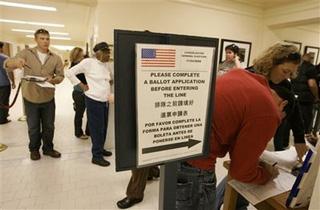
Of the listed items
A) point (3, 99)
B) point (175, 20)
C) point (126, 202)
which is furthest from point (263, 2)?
point (3, 99)

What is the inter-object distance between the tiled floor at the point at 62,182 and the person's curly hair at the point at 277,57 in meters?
1.42

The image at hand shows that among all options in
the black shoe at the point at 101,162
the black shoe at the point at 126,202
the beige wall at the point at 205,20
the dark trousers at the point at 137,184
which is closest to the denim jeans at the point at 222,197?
the dark trousers at the point at 137,184

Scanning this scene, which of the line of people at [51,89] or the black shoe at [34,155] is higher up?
the line of people at [51,89]

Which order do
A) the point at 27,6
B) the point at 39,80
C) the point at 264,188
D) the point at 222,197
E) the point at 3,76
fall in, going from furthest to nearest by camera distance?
the point at 27,6
the point at 3,76
the point at 39,80
the point at 222,197
the point at 264,188

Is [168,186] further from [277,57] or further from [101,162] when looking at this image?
[101,162]

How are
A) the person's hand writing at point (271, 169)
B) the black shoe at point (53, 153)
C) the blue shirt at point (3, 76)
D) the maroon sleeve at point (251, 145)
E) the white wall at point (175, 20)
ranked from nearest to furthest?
the maroon sleeve at point (251, 145)
the person's hand writing at point (271, 169)
the black shoe at point (53, 153)
the white wall at point (175, 20)
the blue shirt at point (3, 76)

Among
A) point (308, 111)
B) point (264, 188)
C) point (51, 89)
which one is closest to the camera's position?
point (264, 188)

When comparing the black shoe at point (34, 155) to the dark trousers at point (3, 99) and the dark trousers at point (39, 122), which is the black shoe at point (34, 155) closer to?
the dark trousers at point (39, 122)

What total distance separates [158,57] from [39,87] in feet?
7.72

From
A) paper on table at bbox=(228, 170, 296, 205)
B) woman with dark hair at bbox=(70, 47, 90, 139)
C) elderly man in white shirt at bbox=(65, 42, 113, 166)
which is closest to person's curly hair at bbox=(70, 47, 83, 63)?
woman with dark hair at bbox=(70, 47, 90, 139)

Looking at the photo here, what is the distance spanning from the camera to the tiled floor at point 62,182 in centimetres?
197

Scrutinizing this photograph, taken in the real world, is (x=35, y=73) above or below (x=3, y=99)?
above

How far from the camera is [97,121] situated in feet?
8.38

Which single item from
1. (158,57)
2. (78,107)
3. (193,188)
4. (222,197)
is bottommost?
(222,197)
